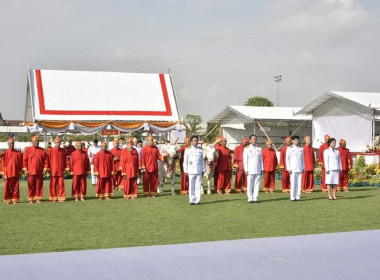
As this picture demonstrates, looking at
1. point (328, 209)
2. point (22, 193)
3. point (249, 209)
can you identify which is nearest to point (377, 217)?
point (328, 209)

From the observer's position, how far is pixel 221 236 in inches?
337

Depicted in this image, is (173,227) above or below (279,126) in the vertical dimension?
below

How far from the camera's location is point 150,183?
53.4 ft

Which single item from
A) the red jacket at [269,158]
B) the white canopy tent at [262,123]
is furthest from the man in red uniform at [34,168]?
the white canopy tent at [262,123]

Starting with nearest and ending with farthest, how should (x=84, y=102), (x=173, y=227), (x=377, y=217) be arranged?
(x=173, y=227), (x=377, y=217), (x=84, y=102)

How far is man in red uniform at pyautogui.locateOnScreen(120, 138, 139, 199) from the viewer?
15.7 m

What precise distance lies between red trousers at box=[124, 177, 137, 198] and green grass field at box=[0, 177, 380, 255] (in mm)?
460

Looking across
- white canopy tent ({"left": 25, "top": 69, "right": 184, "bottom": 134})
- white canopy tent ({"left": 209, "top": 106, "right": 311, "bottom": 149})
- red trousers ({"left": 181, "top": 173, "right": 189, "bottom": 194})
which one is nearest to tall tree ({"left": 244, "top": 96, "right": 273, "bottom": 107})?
white canopy tent ({"left": 209, "top": 106, "right": 311, "bottom": 149})

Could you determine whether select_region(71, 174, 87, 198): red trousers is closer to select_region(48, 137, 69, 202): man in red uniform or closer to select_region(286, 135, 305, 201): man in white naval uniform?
select_region(48, 137, 69, 202): man in red uniform

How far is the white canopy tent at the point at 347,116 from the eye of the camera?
28992 mm

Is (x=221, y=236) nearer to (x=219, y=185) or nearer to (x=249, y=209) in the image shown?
(x=249, y=209)

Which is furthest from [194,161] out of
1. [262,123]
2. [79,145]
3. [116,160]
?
[262,123]

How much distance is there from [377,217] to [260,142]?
3019cm

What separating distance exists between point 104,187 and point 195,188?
3.27m
